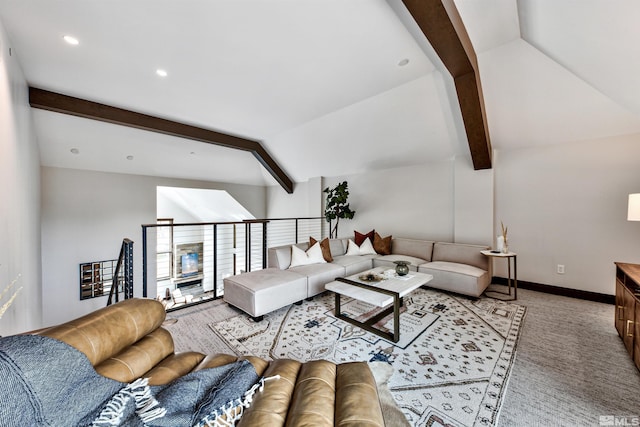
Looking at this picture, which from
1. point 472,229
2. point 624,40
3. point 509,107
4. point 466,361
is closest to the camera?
point 624,40

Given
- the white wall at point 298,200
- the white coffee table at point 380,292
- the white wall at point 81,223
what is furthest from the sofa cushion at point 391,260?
the white wall at point 81,223

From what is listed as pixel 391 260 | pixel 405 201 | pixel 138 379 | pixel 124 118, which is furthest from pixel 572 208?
pixel 124 118

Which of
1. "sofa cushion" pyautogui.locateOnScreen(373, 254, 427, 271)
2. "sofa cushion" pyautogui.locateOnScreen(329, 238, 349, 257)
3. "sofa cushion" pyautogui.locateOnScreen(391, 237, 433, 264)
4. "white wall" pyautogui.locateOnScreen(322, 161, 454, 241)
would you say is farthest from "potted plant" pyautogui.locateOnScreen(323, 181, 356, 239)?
"sofa cushion" pyautogui.locateOnScreen(373, 254, 427, 271)

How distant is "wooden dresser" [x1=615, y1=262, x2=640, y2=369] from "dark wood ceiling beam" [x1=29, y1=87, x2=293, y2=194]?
557cm

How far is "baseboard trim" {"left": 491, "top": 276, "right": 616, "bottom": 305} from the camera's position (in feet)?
10.5

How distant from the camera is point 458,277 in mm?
3395

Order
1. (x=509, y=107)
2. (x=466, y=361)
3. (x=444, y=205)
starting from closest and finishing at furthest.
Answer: (x=466, y=361)
(x=509, y=107)
(x=444, y=205)

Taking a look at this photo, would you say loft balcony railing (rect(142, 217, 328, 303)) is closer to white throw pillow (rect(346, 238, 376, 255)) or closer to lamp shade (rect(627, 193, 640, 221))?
white throw pillow (rect(346, 238, 376, 255))

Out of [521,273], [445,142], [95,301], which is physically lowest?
[95,301]

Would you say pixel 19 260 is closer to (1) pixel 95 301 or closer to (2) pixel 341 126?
(1) pixel 95 301

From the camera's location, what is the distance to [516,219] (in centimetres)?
388

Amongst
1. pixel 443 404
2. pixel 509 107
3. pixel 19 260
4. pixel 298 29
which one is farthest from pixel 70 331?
pixel 509 107

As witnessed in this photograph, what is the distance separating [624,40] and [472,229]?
2.85 m

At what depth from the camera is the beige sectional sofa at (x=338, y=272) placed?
2869 millimetres
